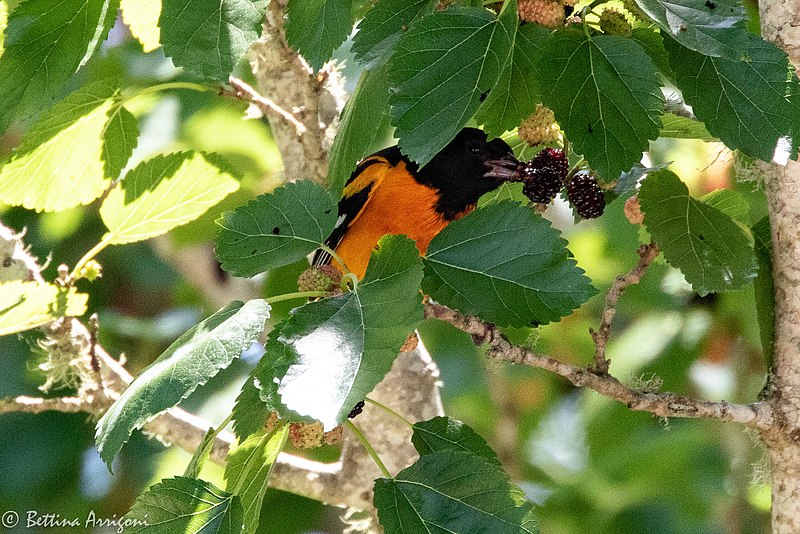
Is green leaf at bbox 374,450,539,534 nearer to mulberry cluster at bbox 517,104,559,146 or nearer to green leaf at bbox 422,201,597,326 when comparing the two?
green leaf at bbox 422,201,597,326

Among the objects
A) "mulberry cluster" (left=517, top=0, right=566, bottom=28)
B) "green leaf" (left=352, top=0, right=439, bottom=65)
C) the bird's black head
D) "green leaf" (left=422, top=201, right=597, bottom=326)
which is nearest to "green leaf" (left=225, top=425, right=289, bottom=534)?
"green leaf" (left=422, top=201, right=597, bottom=326)

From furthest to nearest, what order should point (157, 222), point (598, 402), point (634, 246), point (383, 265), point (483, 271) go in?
1. point (598, 402)
2. point (634, 246)
3. point (157, 222)
4. point (483, 271)
5. point (383, 265)

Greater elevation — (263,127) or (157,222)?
(157,222)

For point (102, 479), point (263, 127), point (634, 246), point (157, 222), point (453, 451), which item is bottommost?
point (102, 479)

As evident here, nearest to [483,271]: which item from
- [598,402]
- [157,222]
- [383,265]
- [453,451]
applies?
[383,265]

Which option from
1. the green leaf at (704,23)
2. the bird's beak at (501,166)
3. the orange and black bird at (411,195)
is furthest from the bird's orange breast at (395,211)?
the green leaf at (704,23)

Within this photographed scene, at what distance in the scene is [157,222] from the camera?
2.20m

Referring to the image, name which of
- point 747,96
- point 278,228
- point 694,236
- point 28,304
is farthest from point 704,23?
point 28,304

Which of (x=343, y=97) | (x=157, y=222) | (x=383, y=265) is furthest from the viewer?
(x=343, y=97)

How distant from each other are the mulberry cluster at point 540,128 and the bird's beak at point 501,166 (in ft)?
1.51

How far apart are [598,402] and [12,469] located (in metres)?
2.28

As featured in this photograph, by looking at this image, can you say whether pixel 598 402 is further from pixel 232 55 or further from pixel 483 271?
pixel 232 55

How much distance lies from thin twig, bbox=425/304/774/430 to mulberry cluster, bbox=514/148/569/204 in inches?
10.1

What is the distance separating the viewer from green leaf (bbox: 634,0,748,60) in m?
1.32
